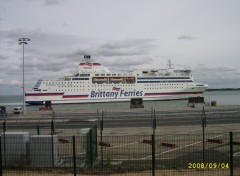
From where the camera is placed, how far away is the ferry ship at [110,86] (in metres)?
92.6

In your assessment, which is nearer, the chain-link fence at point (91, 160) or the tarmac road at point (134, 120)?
the chain-link fence at point (91, 160)

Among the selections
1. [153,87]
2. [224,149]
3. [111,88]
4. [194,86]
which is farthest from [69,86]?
[224,149]

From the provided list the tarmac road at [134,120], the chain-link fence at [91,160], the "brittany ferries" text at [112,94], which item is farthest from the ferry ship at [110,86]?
the chain-link fence at [91,160]

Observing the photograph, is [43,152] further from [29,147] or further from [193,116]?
[193,116]

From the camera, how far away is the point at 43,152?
388 inches

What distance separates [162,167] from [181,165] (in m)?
0.54

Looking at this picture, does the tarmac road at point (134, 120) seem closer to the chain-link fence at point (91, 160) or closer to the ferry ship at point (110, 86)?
the chain-link fence at point (91, 160)

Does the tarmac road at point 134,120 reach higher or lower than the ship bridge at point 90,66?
lower

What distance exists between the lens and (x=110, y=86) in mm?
94812

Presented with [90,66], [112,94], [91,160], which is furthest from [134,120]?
[90,66]

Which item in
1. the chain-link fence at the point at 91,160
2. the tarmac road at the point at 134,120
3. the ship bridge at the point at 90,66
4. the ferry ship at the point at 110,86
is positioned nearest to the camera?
the chain-link fence at the point at 91,160

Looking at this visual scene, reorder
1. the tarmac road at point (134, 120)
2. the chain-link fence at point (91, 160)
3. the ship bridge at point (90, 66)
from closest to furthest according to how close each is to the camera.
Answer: the chain-link fence at point (91, 160), the tarmac road at point (134, 120), the ship bridge at point (90, 66)

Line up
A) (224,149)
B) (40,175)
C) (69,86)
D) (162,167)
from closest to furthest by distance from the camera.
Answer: (40,175) → (162,167) → (224,149) → (69,86)

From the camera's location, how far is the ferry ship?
92550 millimetres
